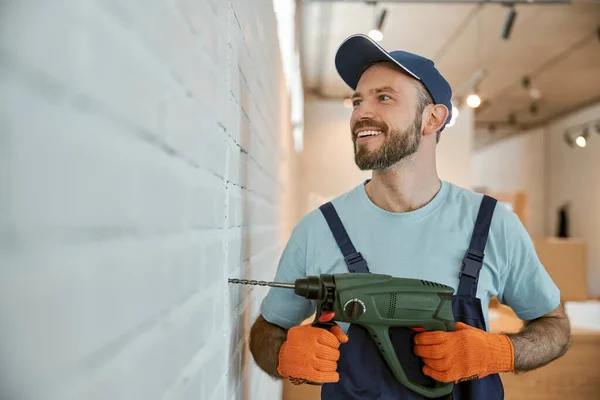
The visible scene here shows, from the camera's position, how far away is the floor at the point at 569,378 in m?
2.77

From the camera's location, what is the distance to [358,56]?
1.52 m

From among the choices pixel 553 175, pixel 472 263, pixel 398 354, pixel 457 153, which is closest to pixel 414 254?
pixel 472 263

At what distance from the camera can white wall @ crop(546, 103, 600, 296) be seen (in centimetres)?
847

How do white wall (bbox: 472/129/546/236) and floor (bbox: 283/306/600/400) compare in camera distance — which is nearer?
floor (bbox: 283/306/600/400)

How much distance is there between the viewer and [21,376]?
1.03 feet

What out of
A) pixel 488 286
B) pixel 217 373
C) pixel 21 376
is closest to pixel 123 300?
pixel 21 376

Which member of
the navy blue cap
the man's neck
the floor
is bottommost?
the floor

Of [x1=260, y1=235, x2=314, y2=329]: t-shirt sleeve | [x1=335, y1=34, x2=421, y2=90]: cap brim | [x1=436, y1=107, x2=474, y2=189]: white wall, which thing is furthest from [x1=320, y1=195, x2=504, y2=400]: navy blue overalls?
[x1=436, y1=107, x2=474, y2=189]: white wall

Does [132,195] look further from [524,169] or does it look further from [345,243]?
[524,169]

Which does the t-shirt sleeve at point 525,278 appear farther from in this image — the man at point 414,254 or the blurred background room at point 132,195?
the blurred background room at point 132,195

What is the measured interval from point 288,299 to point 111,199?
0.98 m

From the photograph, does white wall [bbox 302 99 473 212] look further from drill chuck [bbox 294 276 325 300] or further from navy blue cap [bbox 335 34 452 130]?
drill chuck [bbox 294 276 325 300]

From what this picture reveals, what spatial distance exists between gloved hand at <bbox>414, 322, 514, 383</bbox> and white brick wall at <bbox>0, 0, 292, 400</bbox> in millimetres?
506

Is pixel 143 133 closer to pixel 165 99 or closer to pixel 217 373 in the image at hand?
pixel 165 99
